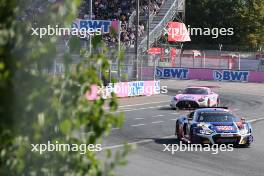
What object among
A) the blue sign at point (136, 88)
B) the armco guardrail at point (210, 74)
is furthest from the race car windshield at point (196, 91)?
the armco guardrail at point (210, 74)

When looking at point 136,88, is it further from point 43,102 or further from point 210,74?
point 43,102

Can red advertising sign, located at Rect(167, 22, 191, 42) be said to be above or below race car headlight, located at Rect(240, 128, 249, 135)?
above

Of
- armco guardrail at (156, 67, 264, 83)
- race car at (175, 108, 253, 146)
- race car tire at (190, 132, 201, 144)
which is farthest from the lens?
armco guardrail at (156, 67, 264, 83)

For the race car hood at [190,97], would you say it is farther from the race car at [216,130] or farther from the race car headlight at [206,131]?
the race car headlight at [206,131]

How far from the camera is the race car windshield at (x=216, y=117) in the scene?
725 inches

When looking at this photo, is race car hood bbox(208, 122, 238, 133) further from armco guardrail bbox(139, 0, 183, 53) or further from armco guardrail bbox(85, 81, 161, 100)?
armco guardrail bbox(139, 0, 183, 53)

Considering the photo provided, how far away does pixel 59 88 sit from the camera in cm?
380

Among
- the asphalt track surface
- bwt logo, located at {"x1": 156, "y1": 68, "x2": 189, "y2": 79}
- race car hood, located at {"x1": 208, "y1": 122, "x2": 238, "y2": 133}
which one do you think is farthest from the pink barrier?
race car hood, located at {"x1": 208, "y1": 122, "x2": 238, "y2": 133}

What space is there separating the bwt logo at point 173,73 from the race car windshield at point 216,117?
1380 inches

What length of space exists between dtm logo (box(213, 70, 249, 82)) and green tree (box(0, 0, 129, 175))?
47554mm

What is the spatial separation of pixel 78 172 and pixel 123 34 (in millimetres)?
53465

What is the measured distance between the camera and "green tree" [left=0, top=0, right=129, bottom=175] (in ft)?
11.8

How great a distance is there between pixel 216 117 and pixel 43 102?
49.8 ft

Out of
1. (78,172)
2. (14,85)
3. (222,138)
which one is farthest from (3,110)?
(222,138)
